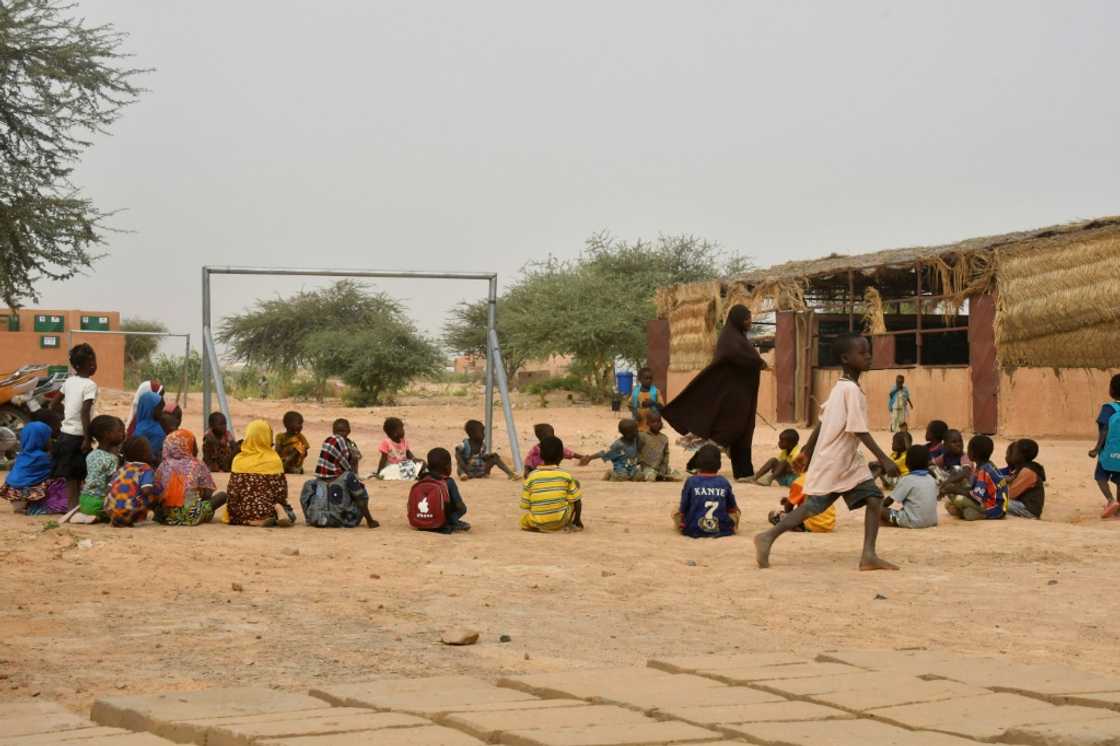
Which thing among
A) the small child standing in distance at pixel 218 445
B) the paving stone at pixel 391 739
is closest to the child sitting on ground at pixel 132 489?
the small child standing in distance at pixel 218 445

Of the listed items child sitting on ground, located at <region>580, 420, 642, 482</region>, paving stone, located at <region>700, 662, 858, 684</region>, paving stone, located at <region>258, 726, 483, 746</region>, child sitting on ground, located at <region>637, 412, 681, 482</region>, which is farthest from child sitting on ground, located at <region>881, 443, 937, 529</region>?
paving stone, located at <region>258, 726, 483, 746</region>

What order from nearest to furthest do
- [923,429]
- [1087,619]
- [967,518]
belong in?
[1087,619] < [967,518] < [923,429]

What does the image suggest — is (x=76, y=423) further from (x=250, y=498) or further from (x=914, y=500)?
(x=914, y=500)

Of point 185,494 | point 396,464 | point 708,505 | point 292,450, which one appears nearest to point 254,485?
point 185,494

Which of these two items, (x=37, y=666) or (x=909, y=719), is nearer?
(x=909, y=719)

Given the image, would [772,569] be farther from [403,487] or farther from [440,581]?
[403,487]

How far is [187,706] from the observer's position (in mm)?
4391

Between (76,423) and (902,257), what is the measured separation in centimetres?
1718

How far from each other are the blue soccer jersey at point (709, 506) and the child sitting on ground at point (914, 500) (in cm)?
125

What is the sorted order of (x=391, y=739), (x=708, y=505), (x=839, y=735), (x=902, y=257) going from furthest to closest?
(x=902, y=257)
(x=708, y=505)
(x=839, y=735)
(x=391, y=739)

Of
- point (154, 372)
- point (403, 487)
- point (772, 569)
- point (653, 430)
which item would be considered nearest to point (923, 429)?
point (653, 430)

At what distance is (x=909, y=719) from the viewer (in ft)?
13.6

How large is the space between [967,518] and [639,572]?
3.61 metres

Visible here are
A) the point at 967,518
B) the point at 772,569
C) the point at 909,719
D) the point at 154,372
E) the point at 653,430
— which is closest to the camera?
the point at 909,719
